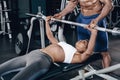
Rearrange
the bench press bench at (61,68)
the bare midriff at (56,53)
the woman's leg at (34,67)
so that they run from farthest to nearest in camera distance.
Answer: the bare midriff at (56,53) < the bench press bench at (61,68) < the woman's leg at (34,67)

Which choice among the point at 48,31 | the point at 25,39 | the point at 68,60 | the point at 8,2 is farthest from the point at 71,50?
the point at 8,2

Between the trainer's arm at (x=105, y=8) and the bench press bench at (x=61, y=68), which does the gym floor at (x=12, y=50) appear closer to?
the bench press bench at (x=61, y=68)

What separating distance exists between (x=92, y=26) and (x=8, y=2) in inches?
170

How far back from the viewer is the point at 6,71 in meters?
2.28

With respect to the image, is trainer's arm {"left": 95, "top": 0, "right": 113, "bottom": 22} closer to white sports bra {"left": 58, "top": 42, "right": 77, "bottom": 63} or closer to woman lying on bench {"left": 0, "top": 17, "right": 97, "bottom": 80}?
woman lying on bench {"left": 0, "top": 17, "right": 97, "bottom": 80}

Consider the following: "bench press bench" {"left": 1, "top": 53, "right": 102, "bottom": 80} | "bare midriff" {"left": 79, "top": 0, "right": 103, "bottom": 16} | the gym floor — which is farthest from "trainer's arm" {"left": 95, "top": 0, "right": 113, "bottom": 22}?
the gym floor

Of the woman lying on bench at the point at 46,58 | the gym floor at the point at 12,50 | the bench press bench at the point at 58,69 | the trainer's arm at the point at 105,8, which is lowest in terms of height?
the gym floor at the point at 12,50

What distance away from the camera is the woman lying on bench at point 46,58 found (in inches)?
84.4

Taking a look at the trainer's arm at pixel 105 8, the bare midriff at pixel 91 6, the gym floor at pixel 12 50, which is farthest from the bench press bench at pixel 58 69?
the gym floor at pixel 12 50

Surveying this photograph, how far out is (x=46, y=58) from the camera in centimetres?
233

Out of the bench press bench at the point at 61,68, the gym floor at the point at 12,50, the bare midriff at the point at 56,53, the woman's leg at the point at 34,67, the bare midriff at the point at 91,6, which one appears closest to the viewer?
the woman's leg at the point at 34,67

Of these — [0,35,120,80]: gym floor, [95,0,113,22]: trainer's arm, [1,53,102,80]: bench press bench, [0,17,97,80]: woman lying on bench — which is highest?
[95,0,113,22]: trainer's arm

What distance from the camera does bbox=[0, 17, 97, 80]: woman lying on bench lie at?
2.14m

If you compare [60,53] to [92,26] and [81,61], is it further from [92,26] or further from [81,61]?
[92,26]
